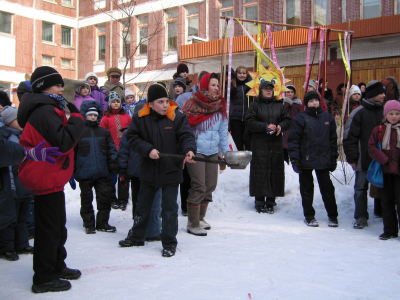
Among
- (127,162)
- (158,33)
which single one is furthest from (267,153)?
(158,33)

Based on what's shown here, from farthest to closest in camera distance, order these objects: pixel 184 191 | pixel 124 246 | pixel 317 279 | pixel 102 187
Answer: pixel 184 191 < pixel 102 187 < pixel 124 246 < pixel 317 279

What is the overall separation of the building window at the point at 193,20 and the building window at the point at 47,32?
32.7ft

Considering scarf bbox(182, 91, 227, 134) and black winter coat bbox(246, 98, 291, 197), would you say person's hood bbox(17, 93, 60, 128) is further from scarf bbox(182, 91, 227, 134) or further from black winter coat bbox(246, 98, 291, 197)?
black winter coat bbox(246, 98, 291, 197)

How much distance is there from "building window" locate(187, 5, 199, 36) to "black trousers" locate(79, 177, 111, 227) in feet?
56.4

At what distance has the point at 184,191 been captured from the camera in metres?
6.30

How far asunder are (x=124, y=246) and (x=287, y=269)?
1.78 m

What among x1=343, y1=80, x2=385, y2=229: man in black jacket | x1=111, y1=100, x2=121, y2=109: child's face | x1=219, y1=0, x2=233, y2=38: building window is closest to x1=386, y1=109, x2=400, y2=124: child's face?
x1=343, y1=80, x2=385, y2=229: man in black jacket

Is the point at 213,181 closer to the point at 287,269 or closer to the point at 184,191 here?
the point at 184,191

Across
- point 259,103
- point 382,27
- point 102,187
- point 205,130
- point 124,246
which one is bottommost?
point 124,246

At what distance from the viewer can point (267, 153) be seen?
6.46 metres

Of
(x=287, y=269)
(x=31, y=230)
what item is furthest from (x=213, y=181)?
(x=31, y=230)

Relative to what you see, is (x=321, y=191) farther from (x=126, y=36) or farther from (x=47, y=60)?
(x=47, y=60)

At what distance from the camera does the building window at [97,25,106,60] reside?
26.0 metres

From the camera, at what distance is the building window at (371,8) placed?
15.6m
